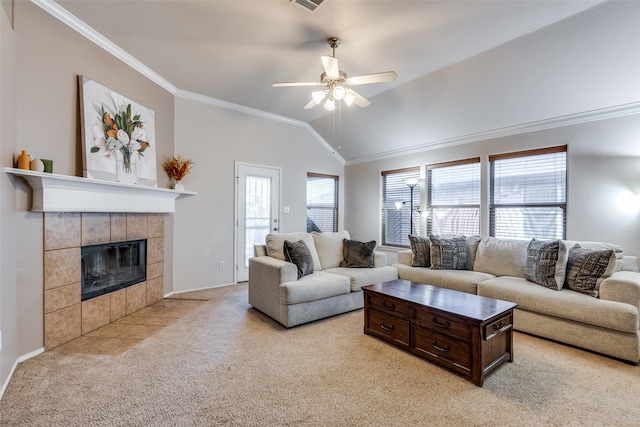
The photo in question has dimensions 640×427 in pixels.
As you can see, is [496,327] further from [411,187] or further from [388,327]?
[411,187]

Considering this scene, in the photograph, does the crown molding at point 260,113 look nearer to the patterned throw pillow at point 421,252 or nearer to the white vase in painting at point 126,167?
the white vase in painting at point 126,167

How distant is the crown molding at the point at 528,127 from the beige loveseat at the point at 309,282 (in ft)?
7.52

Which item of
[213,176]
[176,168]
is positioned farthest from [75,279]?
[213,176]

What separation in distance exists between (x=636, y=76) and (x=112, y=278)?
5892 mm

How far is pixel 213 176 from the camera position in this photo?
459cm

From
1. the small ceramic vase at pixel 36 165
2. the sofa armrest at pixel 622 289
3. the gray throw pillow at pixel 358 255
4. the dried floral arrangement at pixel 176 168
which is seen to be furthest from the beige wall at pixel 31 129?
the sofa armrest at pixel 622 289

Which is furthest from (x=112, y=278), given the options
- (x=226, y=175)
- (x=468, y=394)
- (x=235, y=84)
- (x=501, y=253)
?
(x=501, y=253)

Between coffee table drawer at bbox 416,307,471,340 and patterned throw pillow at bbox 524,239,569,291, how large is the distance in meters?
1.48

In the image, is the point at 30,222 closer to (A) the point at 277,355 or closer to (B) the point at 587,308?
(A) the point at 277,355

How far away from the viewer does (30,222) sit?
2.41m

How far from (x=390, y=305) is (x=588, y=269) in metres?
1.95

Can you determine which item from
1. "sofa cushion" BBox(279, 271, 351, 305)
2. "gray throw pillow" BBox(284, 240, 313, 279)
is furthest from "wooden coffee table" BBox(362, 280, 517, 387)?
"gray throw pillow" BBox(284, 240, 313, 279)

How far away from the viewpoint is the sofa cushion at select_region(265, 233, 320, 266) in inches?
141

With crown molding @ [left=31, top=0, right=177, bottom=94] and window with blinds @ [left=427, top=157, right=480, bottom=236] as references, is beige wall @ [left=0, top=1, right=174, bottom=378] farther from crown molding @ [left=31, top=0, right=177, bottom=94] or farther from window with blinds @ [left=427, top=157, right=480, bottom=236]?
window with blinds @ [left=427, top=157, right=480, bottom=236]
